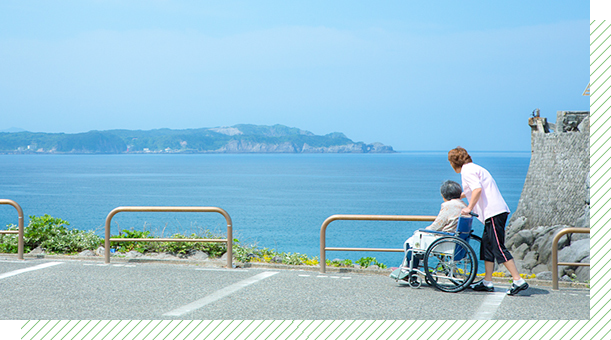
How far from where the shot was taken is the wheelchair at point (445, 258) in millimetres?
5965

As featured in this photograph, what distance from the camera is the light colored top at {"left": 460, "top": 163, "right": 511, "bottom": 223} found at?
5.94 meters

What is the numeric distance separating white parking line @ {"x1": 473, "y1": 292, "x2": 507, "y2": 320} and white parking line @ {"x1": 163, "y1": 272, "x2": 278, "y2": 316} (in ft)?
8.52

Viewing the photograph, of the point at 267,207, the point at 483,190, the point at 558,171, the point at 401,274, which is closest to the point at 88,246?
the point at 401,274

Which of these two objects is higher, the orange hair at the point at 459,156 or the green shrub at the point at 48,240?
the orange hair at the point at 459,156

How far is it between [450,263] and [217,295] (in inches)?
101

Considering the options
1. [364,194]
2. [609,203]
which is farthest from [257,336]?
[364,194]

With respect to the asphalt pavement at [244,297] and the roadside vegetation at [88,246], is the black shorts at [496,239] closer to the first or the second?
the asphalt pavement at [244,297]

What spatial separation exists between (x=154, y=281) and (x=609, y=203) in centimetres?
490

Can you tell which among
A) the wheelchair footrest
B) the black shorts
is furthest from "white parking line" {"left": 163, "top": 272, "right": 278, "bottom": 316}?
the black shorts

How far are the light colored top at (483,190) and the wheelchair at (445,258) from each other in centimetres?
18

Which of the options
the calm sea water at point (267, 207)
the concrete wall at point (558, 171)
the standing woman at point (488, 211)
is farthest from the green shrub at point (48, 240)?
the concrete wall at point (558, 171)

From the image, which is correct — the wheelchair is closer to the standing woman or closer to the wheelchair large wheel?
the wheelchair large wheel

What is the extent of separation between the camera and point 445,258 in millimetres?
6074

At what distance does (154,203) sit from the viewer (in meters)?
66.7
